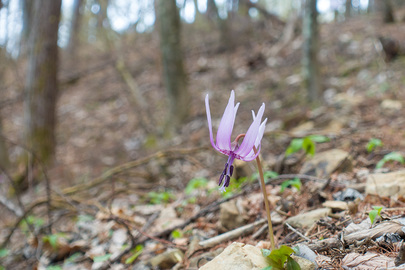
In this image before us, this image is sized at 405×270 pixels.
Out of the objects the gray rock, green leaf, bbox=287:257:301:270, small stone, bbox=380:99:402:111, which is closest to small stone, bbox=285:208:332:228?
green leaf, bbox=287:257:301:270

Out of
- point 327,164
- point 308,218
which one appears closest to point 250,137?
point 308,218

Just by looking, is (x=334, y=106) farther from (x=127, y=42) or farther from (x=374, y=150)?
(x=127, y=42)

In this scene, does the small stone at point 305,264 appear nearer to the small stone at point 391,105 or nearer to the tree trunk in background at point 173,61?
the small stone at point 391,105

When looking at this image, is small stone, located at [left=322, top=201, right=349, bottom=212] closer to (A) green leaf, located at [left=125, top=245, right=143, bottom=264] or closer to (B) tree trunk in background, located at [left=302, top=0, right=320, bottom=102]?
(A) green leaf, located at [left=125, top=245, right=143, bottom=264]

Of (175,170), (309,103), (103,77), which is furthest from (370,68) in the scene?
(103,77)

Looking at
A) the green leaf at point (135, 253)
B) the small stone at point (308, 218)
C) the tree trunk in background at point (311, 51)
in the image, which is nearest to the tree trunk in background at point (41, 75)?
the green leaf at point (135, 253)

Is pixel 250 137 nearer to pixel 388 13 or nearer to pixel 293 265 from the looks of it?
pixel 293 265

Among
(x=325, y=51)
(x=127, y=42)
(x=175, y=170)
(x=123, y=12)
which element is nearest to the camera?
(x=175, y=170)
